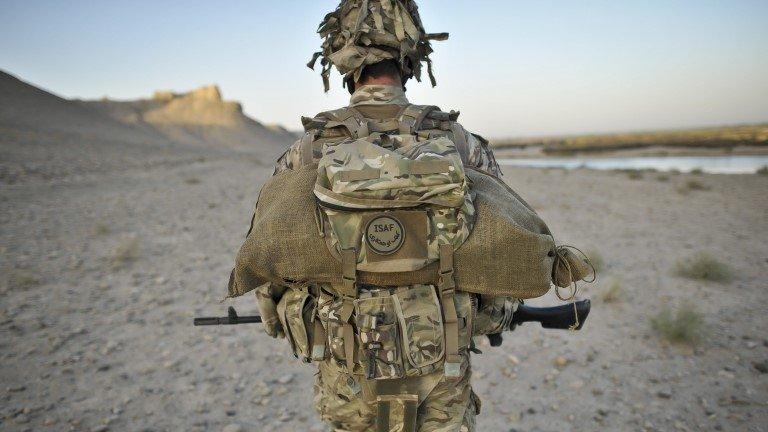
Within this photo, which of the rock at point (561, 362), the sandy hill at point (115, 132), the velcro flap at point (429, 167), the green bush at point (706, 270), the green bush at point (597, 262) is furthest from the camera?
the sandy hill at point (115, 132)

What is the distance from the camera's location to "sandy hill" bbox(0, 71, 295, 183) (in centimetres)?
1705

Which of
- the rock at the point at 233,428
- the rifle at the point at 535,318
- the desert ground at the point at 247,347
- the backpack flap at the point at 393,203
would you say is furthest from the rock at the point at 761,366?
the rock at the point at 233,428

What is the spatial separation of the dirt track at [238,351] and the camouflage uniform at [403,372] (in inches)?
58.4

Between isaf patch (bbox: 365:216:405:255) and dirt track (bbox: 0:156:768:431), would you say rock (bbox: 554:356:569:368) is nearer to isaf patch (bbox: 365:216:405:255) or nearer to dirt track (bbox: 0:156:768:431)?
dirt track (bbox: 0:156:768:431)

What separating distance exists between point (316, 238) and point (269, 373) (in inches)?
101

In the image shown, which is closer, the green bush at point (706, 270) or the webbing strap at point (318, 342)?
the webbing strap at point (318, 342)

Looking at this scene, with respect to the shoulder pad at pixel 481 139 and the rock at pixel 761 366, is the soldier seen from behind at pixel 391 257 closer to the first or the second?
the shoulder pad at pixel 481 139

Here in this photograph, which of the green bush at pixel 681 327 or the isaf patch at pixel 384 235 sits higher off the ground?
the isaf patch at pixel 384 235

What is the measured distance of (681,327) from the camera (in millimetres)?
3887

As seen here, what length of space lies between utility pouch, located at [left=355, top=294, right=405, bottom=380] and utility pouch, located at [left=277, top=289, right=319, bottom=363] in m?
0.27

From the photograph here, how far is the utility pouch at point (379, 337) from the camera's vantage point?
56.7 inches

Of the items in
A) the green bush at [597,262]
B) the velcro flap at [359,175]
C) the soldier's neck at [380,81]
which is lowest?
the green bush at [597,262]

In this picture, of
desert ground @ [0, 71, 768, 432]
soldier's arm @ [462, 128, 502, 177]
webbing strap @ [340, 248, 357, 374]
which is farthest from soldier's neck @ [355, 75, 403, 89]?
desert ground @ [0, 71, 768, 432]

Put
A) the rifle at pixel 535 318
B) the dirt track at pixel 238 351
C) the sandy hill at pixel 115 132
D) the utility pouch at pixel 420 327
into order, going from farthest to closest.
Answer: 1. the sandy hill at pixel 115 132
2. the dirt track at pixel 238 351
3. the rifle at pixel 535 318
4. the utility pouch at pixel 420 327
